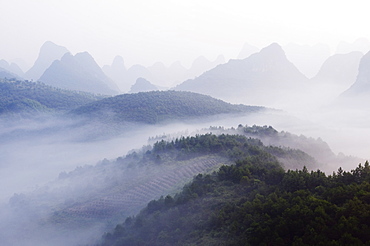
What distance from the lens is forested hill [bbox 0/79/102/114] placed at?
116875 millimetres

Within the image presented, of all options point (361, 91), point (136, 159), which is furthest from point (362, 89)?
point (136, 159)

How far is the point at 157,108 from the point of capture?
102 meters

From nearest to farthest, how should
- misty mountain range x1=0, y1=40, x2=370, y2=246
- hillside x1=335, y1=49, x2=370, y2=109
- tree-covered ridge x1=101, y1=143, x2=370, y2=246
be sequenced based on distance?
tree-covered ridge x1=101, y1=143, x2=370, y2=246 < misty mountain range x1=0, y1=40, x2=370, y2=246 < hillside x1=335, y1=49, x2=370, y2=109

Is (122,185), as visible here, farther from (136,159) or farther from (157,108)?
(157,108)


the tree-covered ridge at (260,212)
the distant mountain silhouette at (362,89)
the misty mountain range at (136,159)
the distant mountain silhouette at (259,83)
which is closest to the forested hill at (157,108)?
the misty mountain range at (136,159)

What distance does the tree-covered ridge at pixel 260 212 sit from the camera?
14.9 m

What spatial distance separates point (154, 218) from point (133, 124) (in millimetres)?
72465

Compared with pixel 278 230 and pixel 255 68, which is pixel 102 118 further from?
pixel 255 68

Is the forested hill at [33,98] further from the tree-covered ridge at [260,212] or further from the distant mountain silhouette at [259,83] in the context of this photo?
the tree-covered ridge at [260,212]

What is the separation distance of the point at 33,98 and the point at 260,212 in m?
124

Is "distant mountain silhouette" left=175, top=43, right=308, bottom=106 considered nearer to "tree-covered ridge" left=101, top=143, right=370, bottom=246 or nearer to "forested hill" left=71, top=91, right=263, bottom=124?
"forested hill" left=71, top=91, right=263, bottom=124

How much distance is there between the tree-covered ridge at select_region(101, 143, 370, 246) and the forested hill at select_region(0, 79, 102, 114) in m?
101

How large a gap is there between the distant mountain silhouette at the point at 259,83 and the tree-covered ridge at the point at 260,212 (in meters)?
158

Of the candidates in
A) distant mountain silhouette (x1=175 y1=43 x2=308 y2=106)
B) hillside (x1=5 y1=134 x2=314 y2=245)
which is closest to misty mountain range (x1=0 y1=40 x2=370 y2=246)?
hillside (x1=5 y1=134 x2=314 y2=245)
